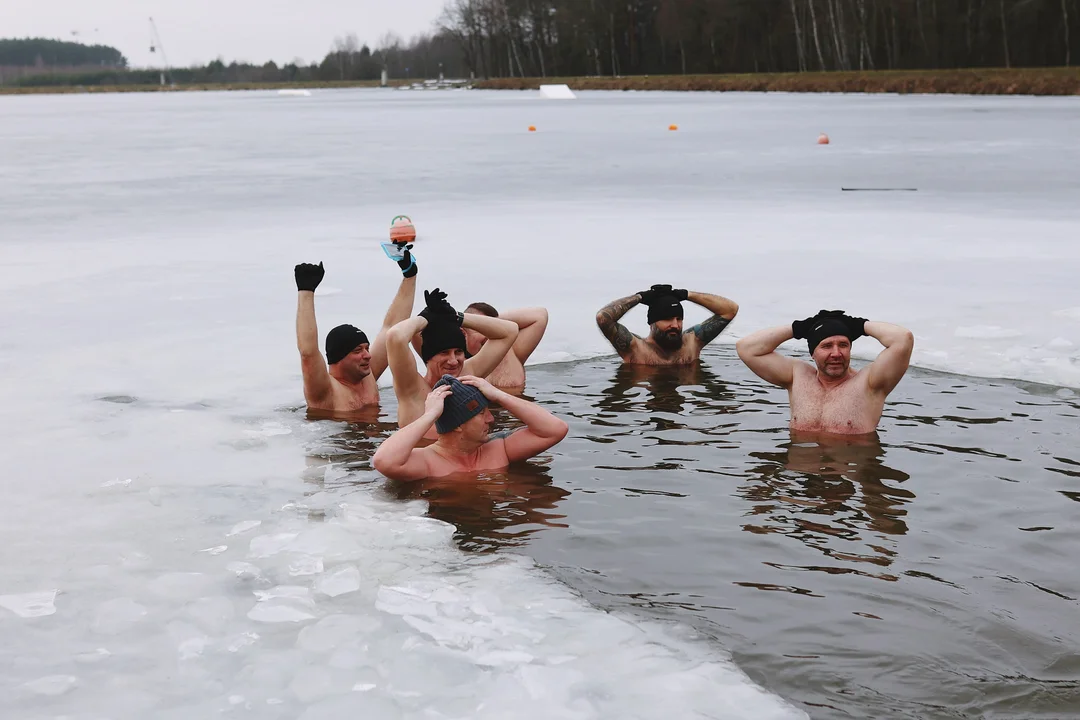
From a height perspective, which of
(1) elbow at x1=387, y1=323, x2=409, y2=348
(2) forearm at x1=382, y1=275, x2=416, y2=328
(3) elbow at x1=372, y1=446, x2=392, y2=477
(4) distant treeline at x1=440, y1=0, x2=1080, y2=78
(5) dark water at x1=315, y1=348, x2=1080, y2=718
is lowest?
(5) dark water at x1=315, y1=348, x2=1080, y2=718

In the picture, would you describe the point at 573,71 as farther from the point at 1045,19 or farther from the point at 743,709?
the point at 743,709

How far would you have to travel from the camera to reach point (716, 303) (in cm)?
789

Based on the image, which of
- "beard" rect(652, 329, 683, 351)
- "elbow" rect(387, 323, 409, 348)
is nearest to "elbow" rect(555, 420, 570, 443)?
"elbow" rect(387, 323, 409, 348)

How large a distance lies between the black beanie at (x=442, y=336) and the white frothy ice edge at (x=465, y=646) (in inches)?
52.7

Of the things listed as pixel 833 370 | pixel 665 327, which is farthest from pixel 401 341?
pixel 665 327

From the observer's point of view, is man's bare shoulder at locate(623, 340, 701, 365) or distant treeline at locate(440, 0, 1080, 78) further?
distant treeline at locate(440, 0, 1080, 78)

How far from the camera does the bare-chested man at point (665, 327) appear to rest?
25.8 feet

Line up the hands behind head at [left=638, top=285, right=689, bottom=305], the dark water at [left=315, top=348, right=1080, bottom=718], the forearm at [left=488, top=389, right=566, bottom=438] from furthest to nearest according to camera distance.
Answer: the hands behind head at [left=638, top=285, right=689, bottom=305]
the forearm at [left=488, top=389, right=566, bottom=438]
the dark water at [left=315, top=348, right=1080, bottom=718]

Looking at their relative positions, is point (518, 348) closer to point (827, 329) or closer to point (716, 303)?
point (716, 303)

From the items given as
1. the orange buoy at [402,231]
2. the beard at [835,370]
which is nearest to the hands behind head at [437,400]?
the orange buoy at [402,231]

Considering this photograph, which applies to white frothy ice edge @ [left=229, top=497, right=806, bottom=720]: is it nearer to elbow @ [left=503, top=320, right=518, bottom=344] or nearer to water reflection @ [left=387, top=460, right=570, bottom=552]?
water reflection @ [left=387, top=460, right=570, bottom=552]

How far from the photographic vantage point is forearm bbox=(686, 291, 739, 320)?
7.80 metres

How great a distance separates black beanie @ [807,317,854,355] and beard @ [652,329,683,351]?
2018mm

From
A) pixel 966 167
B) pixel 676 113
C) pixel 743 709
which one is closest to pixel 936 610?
pixel 743 709
